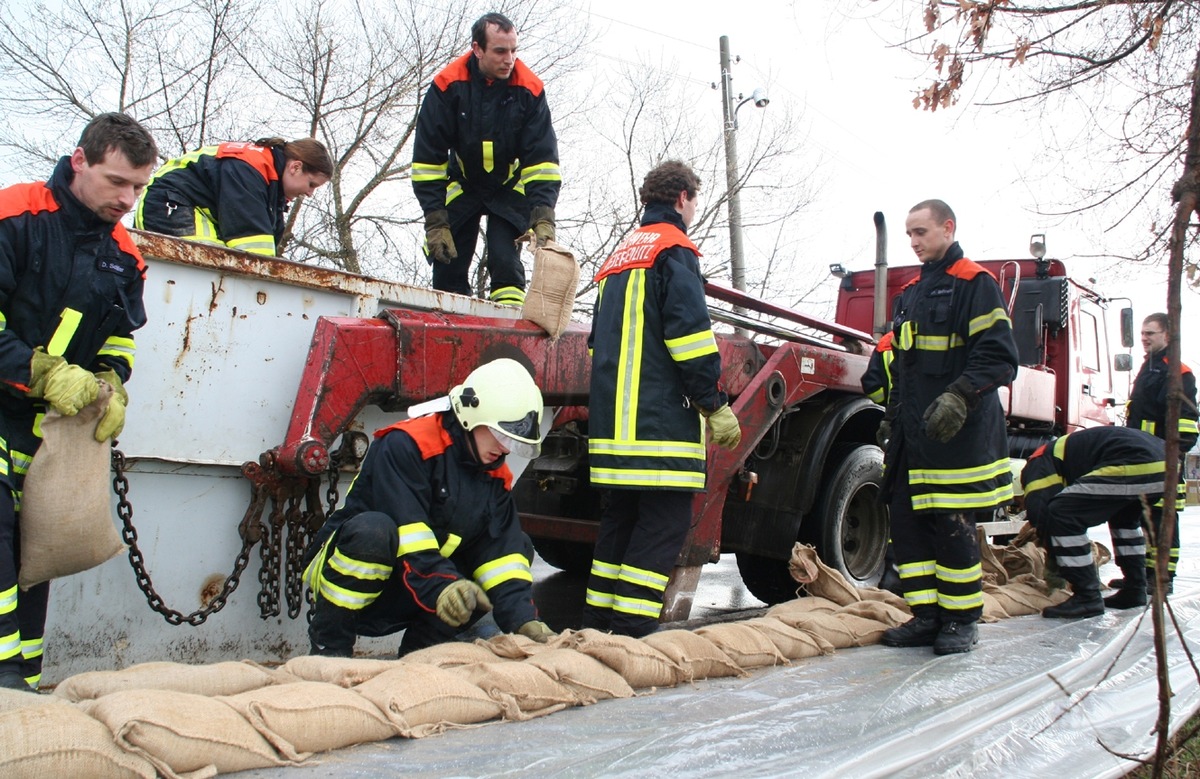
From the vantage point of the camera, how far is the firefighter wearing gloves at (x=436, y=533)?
2805 mm

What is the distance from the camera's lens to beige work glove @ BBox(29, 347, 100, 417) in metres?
2.44

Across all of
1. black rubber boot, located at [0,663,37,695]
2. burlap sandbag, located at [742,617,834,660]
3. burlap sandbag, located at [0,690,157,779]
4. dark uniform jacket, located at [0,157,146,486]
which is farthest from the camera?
burlap sandbag, located at [742,617,834,660]

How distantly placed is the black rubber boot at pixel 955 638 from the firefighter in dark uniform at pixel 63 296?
2.76 m

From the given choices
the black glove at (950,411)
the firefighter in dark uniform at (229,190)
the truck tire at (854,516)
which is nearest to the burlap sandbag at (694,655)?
the black glove at (950,411)

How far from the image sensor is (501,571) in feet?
10.1

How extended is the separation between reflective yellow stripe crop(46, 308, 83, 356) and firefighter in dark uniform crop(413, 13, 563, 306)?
1905mm

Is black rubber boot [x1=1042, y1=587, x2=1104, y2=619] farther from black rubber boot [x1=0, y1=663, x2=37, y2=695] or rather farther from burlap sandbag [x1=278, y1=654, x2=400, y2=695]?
black rubber boot [x1=0, y1=663, x2=37, y2=695]

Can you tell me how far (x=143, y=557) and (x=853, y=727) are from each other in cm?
196

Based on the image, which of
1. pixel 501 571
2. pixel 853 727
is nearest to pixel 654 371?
pixel 501 571

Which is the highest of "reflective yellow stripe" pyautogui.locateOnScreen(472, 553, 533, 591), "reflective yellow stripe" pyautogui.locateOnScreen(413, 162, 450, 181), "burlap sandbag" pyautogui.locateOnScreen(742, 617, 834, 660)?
"reflective yellow stripe" pyautogui.locateOnScreen(413, 162, 450, 181)

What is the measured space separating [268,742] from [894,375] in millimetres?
2998

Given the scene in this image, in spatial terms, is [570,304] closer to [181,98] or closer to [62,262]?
[62,262]

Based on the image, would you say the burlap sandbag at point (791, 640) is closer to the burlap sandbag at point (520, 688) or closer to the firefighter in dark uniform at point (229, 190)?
the burlap sandbag at point (520, 688)

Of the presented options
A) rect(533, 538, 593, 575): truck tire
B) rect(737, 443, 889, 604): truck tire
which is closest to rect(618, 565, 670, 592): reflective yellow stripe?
rect(737, 443, 889, 604): truck tire
